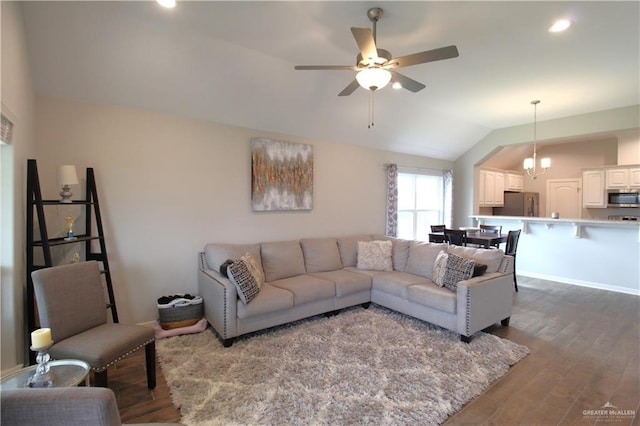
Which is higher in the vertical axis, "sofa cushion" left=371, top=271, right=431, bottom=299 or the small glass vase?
the small glass vase

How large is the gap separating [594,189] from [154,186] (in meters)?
9.29

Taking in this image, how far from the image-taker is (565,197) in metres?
8.24

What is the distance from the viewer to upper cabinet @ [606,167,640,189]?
677 centimetres

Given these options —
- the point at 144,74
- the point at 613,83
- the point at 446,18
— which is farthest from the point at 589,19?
the point at 144,74

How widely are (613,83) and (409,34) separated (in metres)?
3.21

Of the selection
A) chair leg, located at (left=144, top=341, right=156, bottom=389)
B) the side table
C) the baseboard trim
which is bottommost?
the baseboard trim

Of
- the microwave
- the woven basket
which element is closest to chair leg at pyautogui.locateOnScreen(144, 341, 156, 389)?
the woven basket

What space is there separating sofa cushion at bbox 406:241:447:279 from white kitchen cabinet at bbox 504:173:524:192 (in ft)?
17.6

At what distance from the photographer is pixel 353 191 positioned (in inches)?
215

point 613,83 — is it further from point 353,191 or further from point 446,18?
point 353,191

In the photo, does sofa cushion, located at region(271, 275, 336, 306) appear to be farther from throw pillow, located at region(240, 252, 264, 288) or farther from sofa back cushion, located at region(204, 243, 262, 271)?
sofa back cushion, located at region(204, 243, 262, 271)

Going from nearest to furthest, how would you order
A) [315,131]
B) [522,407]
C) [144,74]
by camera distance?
1. [522,407]
2. [144,74]
3. [315,131]

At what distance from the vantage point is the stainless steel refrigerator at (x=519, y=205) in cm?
795

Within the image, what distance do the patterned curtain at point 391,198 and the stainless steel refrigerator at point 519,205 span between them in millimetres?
3980
